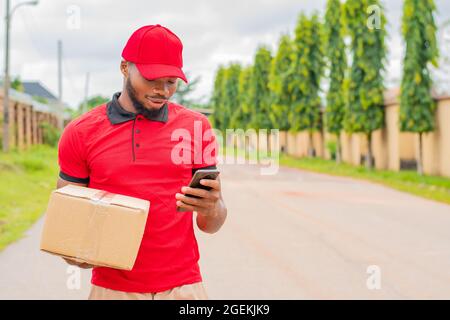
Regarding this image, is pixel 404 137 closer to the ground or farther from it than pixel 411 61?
closer to the ground

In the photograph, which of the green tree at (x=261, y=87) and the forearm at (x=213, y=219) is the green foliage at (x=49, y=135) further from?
the forearm at (x=213, y=219)

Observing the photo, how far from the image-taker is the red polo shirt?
287 cm

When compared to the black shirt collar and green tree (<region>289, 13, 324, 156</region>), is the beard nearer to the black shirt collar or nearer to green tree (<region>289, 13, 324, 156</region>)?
the black shirt collar

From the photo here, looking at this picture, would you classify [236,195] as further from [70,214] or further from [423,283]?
[70,214]

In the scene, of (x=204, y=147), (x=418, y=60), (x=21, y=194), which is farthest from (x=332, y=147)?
(x=204, y=147)

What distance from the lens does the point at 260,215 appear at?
1402 centimetres

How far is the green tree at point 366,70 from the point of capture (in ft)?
106

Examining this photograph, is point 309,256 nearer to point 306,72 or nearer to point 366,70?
point 366,70

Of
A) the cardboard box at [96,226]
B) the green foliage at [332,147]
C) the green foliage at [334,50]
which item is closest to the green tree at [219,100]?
the green foliage at [332,147]

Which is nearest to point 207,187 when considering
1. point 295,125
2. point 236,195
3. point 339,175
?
point 236,195

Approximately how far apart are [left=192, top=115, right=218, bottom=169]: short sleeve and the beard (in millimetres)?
198

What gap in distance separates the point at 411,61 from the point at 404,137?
548 cm

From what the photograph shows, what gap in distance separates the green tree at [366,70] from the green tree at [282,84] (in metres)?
14.5

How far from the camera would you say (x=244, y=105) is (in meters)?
65.4
